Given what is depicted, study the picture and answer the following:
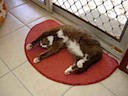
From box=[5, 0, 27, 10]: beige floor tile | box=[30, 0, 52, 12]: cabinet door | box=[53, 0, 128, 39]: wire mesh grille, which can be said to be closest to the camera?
box=[53, 0, 128, 39]: wire mesh grille

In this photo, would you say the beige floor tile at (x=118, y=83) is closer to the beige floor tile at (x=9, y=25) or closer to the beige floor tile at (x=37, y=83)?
the beige floor tile at (x=37, y=83)

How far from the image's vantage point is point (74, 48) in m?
1.16

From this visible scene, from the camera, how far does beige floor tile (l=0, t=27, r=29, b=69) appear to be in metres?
1.15

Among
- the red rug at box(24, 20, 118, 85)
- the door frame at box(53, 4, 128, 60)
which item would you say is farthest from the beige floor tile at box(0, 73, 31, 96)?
the door frame at box(53, 4, 128, 60)

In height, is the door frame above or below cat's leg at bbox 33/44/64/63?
below

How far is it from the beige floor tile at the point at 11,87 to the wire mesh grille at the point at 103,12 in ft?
2.40

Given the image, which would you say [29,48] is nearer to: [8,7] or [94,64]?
[94,64]

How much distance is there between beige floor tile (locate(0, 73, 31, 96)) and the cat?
187 mm

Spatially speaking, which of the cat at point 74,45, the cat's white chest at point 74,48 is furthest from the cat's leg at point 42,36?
the cat's white chest at point 74,48

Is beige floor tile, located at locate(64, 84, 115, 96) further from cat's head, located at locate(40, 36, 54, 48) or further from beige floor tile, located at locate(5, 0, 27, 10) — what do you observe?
beige floor tile, located at locate(5, 0, 27, 10)

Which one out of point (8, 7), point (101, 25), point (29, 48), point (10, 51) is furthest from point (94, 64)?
point (8, 7)

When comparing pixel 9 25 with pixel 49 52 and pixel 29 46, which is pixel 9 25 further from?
pixel 49 52

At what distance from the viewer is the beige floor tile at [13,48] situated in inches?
45.4

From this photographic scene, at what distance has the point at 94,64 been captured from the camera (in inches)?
45.0
